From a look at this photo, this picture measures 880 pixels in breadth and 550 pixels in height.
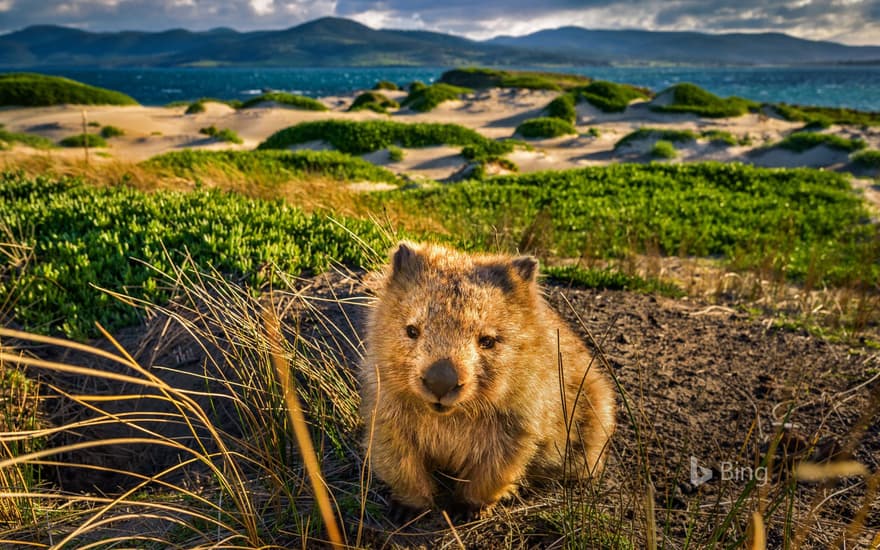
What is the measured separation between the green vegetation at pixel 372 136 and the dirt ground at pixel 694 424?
16.5 m

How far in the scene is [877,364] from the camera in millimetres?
5145

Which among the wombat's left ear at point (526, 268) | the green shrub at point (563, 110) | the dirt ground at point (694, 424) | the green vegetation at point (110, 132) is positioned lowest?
the dirt ground at point (694, 424)

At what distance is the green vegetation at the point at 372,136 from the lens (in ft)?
70.6

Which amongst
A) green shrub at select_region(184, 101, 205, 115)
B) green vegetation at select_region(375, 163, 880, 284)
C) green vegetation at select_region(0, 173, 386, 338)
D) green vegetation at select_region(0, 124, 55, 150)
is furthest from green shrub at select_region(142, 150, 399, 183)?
green shrub at select_region(184, 101, 205, 115)

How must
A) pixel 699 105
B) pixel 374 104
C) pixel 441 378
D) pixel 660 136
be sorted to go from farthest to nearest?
pixel 374 104, pixel 699 105, pixel 660 136, pixel 441 378

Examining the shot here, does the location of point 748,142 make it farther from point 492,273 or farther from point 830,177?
point 492,273

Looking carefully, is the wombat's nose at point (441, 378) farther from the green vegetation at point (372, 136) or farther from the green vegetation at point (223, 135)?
the green vegetation at point (223, 135)

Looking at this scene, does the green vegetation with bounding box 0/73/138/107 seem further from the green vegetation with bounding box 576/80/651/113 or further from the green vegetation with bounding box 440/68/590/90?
the green vegetation with bounding box 576/80/651/113

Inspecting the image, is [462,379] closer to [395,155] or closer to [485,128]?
[395,155]

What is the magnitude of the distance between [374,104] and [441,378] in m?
33.9

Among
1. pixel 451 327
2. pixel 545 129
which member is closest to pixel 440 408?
pixel 451 327

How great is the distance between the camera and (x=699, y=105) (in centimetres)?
3169

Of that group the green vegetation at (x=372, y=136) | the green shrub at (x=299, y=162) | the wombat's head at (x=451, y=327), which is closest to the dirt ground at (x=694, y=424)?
the wombat's head at (x=451, y=327)

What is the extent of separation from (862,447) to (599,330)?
6.82 feet
